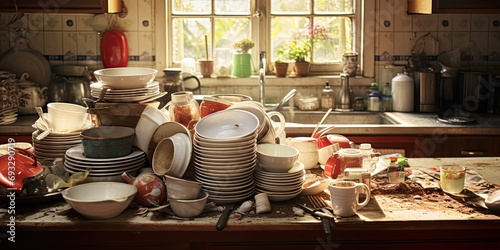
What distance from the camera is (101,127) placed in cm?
268

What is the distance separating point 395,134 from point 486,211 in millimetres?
1824

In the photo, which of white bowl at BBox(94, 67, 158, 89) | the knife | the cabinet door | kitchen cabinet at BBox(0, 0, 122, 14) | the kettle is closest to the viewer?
A: the knife

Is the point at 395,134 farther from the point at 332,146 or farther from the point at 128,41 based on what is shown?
the point at 128,41

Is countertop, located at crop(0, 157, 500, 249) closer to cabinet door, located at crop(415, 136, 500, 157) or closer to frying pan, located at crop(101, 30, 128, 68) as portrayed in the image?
cabinet door, located at crop(415, 136, 500, 157)

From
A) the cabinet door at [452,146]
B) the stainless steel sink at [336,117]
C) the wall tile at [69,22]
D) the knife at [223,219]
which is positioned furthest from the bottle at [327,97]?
the knife at [223,219]

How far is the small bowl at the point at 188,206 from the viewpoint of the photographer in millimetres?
2316

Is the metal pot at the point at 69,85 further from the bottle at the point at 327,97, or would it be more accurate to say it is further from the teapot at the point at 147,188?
the teapot at the point at 147,188

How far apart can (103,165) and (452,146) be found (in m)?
2.46

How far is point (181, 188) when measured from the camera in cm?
235

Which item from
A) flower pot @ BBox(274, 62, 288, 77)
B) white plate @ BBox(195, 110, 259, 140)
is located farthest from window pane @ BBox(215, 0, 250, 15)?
white plate @ BBox(195, 110, 259, 140)

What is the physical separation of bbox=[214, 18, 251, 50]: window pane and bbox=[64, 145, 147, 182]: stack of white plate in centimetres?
250

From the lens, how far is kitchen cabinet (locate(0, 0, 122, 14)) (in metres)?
4.37

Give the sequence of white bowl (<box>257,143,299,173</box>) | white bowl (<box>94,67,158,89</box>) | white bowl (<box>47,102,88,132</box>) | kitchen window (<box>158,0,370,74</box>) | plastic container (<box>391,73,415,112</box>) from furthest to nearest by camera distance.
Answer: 1. kitchen window (<box>158,0,370,74</box>)
2. plastic container (<box>391,73,415,112</box>)
3. white bowl (<box>47,102,88,132</box>)
4. white bowl (<box>94,67,158,89</box>)
5. white bowl (<box>257,143,299,173</box>)

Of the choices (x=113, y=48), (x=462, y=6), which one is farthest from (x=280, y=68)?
(x=462, y=6)
